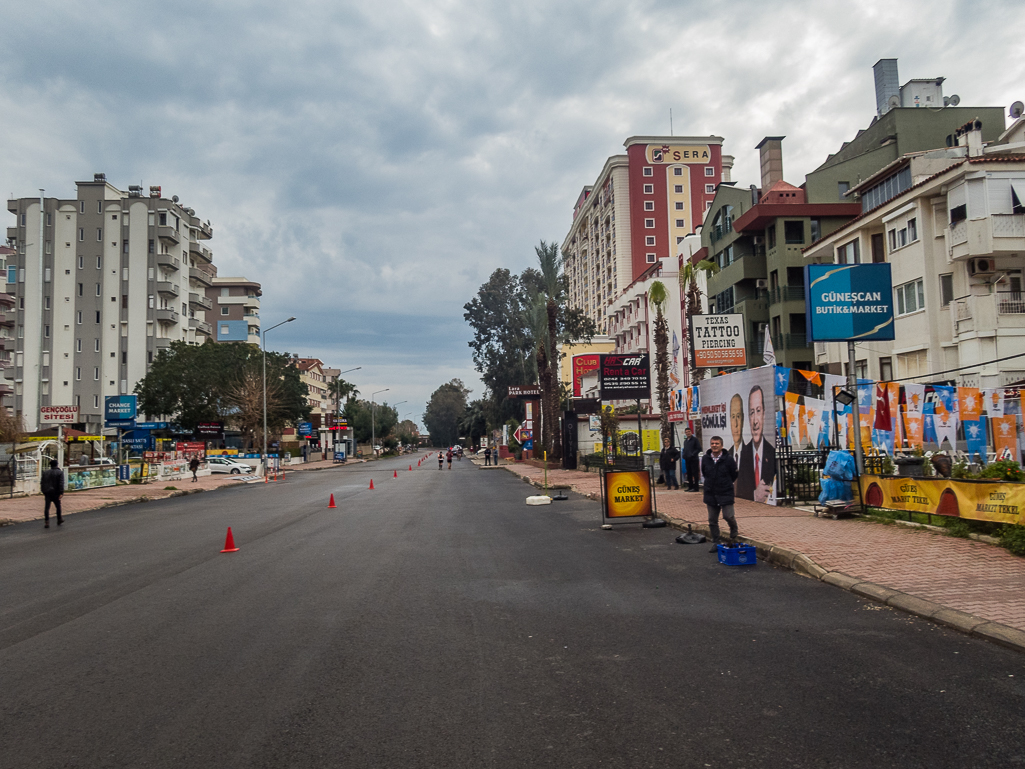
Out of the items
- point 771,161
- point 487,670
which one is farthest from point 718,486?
point 771,161

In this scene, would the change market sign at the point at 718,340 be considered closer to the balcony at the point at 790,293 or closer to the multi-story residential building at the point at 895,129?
the balcony at the point at 790,293

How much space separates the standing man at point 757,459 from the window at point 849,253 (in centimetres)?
1800

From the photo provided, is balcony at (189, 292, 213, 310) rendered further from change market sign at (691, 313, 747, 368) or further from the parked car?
change market sign at (691, 313, 747, 368)

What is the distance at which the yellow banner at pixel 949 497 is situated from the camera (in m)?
10.4

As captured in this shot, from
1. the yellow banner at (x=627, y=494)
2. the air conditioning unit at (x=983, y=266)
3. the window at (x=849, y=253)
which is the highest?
the window at (x=849, y=253)

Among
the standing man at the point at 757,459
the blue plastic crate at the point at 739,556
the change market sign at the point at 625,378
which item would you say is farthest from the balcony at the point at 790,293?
the blue plastic crate at the point at 739,556

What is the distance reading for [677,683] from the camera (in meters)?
5.26

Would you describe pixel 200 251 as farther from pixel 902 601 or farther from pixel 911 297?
pixel 902 601

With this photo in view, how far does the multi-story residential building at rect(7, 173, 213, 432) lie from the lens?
7106 centimetres

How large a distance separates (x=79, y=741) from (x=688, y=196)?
8913cm

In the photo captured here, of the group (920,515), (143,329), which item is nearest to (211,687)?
(920,515)

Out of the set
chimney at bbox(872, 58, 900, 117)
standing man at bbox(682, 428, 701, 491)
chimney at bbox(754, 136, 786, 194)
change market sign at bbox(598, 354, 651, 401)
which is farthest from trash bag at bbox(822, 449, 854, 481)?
chimney at bbox(872, 58, 900, 117)

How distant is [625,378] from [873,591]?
25.8m

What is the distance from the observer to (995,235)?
26422 mm
